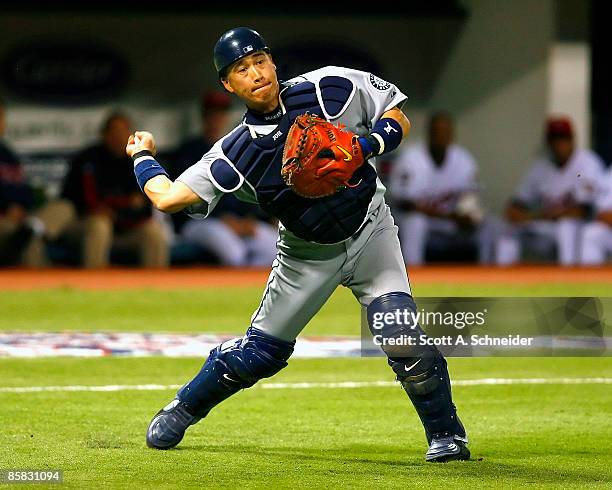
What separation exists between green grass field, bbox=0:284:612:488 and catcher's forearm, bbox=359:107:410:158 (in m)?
1.32

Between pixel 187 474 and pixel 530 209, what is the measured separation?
11.1 m

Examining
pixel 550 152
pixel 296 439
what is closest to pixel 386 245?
pixel 296 439

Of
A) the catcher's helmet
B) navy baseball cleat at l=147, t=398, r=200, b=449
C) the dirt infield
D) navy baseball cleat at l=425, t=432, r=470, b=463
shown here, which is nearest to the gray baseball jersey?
the catcher's helmet

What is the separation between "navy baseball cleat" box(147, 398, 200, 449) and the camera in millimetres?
6066

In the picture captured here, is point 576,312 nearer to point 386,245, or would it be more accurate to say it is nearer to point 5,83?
point 386,245

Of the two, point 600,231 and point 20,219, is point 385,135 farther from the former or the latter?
point 600,231

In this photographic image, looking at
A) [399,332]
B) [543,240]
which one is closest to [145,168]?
[399,332]

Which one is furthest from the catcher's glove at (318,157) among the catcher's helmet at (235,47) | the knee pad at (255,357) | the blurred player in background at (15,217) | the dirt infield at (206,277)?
the blurred player in background at (15,217)

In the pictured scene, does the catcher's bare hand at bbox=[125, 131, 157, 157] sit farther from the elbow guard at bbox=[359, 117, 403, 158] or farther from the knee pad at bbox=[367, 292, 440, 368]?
the knee pad at bbox=[367, 292, 440, 368]

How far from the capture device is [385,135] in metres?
5.77

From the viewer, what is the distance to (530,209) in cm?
1605

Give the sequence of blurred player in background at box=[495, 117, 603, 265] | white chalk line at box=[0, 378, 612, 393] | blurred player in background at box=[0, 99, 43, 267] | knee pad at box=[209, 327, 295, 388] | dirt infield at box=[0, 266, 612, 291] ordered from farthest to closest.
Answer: blurred player in background at box=[495, 117, 603, 265] → blurred player in background at box=[0, 99, 43, 267] → dirt infield at box=[0, 266, 612, 291] → white chalk line at box=[0, 378, 612, 393] → knee pad at box=[209, 327, 295, 388]

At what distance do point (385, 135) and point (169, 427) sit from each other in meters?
1.59

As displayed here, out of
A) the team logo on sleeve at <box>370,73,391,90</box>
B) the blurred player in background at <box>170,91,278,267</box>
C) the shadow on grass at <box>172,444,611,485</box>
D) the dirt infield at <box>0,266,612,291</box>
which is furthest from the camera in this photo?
the blurred player in background at <box>170,91,278,267</box>
